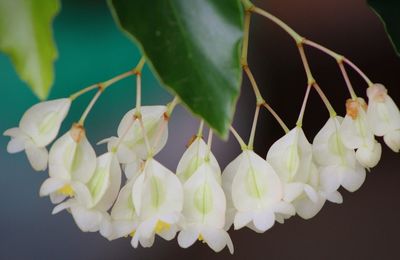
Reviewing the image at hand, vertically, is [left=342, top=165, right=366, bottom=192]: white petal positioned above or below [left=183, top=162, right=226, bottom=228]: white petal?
below

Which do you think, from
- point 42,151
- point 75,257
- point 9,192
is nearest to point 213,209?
point 42,151

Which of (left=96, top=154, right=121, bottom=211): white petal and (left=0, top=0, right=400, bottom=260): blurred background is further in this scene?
(left=0, top=0, right=400, bottom=260): blurred background

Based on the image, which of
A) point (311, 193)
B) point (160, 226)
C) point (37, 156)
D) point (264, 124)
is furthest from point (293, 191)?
point (264, 124)

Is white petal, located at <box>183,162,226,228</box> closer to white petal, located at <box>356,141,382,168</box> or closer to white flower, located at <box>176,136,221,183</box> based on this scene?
white flower, located at <box>176,136,221,183</box>

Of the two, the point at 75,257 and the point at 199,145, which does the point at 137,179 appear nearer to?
the point at 199,145

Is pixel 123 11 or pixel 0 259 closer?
pixel 123 11

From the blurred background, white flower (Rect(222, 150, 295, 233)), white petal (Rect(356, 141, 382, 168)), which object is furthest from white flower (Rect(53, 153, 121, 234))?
the blurred background
